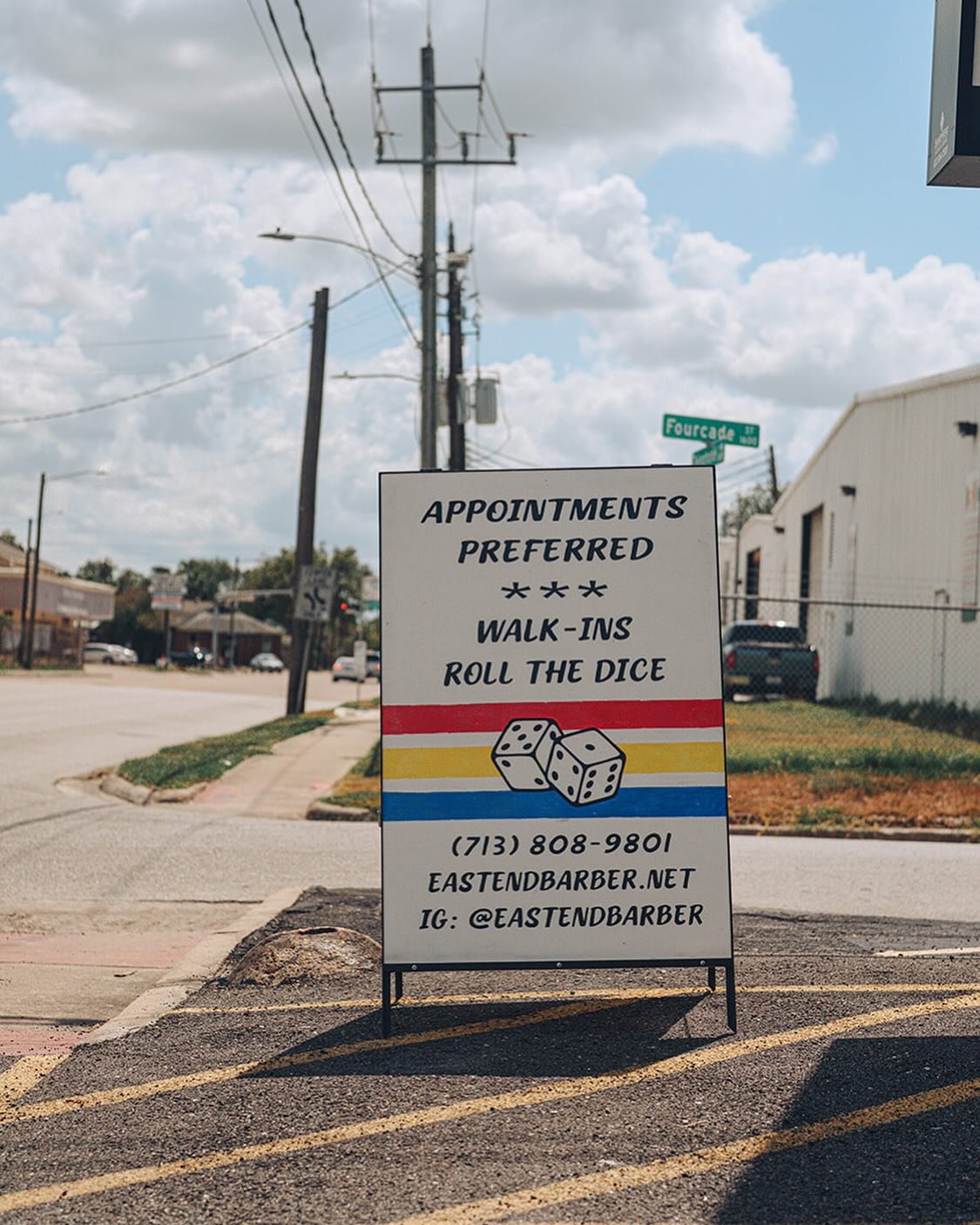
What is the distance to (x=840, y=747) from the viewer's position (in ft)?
61.0

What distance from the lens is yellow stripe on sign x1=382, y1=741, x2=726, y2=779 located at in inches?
230

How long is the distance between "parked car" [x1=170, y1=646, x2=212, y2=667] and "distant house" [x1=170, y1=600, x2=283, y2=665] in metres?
8.56

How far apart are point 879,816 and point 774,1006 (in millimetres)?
8727

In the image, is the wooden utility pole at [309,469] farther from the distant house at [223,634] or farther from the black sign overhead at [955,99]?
the distant house at [223,634]

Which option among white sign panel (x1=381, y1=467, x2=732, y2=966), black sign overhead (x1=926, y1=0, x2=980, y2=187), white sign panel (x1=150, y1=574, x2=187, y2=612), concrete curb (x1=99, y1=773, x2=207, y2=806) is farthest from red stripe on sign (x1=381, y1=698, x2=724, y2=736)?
white sign panel (x1=150, y1=574, x2=187, y2=612)

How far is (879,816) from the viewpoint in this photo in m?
14.3

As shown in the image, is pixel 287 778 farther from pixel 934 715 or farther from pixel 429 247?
pixel 934 715

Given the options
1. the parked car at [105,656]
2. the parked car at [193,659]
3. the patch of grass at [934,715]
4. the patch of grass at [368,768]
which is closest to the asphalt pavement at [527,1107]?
the patch of grass at [368,768]

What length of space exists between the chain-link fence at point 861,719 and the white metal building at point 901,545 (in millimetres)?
74

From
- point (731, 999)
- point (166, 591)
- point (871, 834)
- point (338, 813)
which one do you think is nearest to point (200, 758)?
point (338, 813)

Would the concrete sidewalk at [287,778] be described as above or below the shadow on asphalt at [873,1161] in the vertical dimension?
below

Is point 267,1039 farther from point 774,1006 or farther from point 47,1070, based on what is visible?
point 774,1006

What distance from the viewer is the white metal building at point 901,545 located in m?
25.6

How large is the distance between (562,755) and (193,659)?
387 feet
